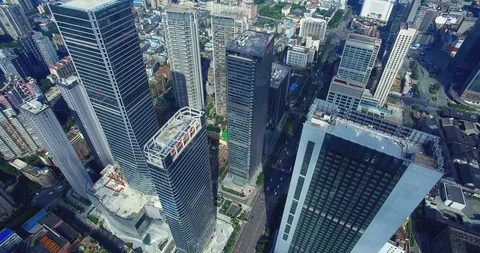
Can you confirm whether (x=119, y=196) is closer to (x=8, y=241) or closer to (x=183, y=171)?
(x=8, y=241)

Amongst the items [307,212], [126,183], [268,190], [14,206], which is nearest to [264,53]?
[307,212]

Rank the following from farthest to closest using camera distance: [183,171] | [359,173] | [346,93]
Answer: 1. [346,93]
2. [183,171]
3. [359,173]

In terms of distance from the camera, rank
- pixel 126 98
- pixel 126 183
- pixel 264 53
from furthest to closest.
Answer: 1. pixel 126 183
2. pixel 264 53
3. pixel 126 98

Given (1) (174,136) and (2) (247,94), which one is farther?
(2) (247,94)

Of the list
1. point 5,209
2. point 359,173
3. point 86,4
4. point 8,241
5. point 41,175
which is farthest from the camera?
point 41,175

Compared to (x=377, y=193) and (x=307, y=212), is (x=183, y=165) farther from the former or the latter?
(x=377, y=193)

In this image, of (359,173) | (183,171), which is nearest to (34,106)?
(183,171)

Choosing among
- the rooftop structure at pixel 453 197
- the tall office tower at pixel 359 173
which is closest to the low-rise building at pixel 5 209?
the tall office tower at pixel 359 173
